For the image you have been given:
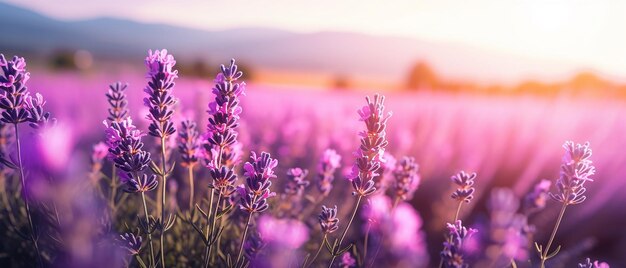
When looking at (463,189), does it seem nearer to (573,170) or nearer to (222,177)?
(573,170)

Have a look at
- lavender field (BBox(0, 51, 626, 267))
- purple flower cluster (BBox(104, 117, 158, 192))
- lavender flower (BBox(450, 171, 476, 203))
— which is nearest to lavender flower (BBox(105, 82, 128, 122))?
lavender field (BBox(0, 51, 626, 267))

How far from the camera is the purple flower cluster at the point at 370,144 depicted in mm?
1326

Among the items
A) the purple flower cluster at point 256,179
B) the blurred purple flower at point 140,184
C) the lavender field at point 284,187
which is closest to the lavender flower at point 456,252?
the lavender field at point 284,187

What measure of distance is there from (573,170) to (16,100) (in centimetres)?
146

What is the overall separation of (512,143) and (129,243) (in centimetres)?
445

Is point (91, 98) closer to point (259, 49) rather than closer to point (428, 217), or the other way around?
point (428, 217)

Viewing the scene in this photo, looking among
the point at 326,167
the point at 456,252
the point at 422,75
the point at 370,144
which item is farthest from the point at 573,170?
the point at 422,75

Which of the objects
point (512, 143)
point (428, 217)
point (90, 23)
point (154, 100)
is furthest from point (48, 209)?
point (90, 23)

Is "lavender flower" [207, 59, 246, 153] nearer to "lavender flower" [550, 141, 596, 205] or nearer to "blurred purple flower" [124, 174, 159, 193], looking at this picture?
"blurred purple flower" [124, 174, 159, 193]

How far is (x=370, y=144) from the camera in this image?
1.33 meters

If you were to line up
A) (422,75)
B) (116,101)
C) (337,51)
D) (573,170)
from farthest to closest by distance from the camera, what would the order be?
(337,51), (422,75), (116,101), (573,170)

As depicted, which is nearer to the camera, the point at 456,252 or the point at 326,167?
the point at 456,252

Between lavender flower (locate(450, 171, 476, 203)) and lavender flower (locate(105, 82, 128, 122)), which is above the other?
Result: lavender flower (locate(105, 82, 128, 122))

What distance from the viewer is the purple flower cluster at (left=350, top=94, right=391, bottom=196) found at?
1.33m
